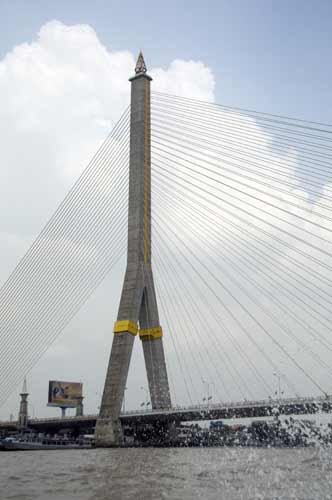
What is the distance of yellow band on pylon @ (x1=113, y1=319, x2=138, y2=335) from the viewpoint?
54.3m

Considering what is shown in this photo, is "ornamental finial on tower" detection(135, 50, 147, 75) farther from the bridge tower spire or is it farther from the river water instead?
the river water

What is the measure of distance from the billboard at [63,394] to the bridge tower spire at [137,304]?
74003mm

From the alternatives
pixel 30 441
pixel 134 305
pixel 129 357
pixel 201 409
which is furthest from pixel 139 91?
pixel 30 441

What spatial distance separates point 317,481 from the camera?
→ 20.3 m

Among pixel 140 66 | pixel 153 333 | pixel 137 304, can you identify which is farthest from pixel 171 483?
pixel 140 66

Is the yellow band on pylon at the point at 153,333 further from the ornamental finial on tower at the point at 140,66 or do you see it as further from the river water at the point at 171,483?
the river water at the point at 171,483

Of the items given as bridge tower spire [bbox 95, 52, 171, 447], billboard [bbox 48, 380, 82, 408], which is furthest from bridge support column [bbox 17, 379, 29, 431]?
bridge tower spire [bbox 95, 52, 171, 447]

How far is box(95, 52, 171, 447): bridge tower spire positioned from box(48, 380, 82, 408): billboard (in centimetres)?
7400

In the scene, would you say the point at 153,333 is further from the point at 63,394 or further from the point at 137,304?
the point at 63,394

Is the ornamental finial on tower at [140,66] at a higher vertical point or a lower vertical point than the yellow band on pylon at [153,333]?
higher

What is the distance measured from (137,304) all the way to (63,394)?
81.1 m

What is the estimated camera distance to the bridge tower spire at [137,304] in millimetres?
54656

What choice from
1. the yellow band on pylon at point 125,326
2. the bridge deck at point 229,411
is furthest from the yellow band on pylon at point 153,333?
the bridge deck at point 229,411

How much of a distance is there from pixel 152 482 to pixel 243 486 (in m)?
3.44
